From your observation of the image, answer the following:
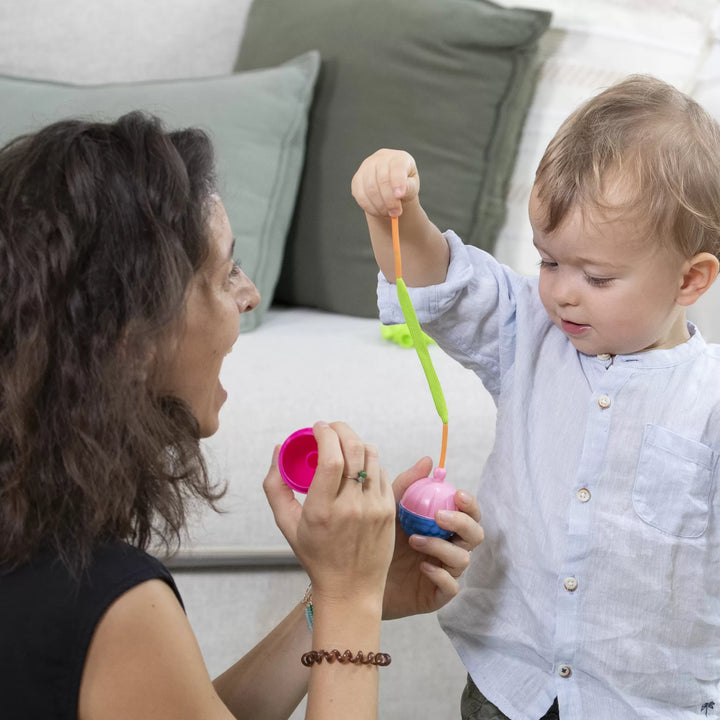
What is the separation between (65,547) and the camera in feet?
2.58

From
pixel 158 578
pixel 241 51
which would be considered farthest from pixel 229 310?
pixel 241 51

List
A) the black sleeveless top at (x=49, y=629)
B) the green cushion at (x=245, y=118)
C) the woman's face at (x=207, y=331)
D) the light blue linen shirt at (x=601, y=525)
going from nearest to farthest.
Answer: the black sleeveless top at (x=49, y=629) < the woman's face at (x=207, y=331) < the light blue linen shirt at (x=601, y=525) < the green cushion at (x=245, y=118)

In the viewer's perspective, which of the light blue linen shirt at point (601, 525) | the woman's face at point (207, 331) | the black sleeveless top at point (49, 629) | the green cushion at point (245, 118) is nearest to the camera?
the black sleeveless top at point (49, 629)

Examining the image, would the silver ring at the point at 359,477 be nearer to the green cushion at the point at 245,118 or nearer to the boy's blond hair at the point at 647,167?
the boy's blond hair at the point at 647,167

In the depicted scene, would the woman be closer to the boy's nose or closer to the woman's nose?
the woman's nose

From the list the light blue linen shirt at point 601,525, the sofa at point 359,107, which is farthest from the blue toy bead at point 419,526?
the sofa at point 359,107

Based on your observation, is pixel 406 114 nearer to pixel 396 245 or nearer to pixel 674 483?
pixel 396 245

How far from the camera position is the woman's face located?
34.2 inches

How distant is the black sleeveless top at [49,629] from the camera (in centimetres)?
76

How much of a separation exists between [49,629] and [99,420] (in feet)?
0.57

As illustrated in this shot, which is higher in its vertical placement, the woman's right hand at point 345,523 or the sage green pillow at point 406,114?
the sage green pillow at point 406,114

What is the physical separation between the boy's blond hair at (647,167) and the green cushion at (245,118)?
2.80 feet

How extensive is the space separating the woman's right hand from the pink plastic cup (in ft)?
0.30

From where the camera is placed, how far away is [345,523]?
0.89 metres
